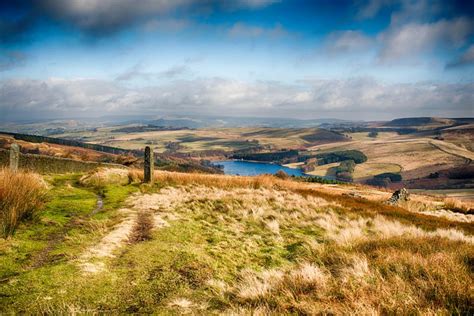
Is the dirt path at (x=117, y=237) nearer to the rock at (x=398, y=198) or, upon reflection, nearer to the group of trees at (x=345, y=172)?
the rock at (x=398, y=198)

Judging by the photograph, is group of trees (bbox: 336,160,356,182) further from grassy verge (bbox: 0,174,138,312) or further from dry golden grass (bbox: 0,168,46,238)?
dry golden grass (bbox: 0,168,46,238)

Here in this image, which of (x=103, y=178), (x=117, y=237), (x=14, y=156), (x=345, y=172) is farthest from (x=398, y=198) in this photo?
(x=345, y=172)

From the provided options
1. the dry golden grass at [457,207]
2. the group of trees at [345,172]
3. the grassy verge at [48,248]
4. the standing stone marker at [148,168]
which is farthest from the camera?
the group of trees at [345,172]

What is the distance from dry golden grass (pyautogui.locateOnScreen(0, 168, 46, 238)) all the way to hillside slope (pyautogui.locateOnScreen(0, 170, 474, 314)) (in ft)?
1.30

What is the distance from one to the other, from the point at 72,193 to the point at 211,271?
1037cm

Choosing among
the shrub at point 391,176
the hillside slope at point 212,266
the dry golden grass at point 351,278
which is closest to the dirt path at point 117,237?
the hillside slope at point 212,266

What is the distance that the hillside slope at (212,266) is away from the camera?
14.9 ft

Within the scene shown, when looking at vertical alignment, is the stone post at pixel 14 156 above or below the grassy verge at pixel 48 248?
above

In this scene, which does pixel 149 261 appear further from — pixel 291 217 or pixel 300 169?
pixel 300 169

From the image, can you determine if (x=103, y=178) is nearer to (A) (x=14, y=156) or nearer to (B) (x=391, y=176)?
(A) (x=14, y=156)

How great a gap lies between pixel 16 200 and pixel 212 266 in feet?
18.1

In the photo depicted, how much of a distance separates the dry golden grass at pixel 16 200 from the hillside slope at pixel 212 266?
0.40 meters

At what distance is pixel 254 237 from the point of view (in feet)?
31.6

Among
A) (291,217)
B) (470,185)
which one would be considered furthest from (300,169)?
(291,217)
